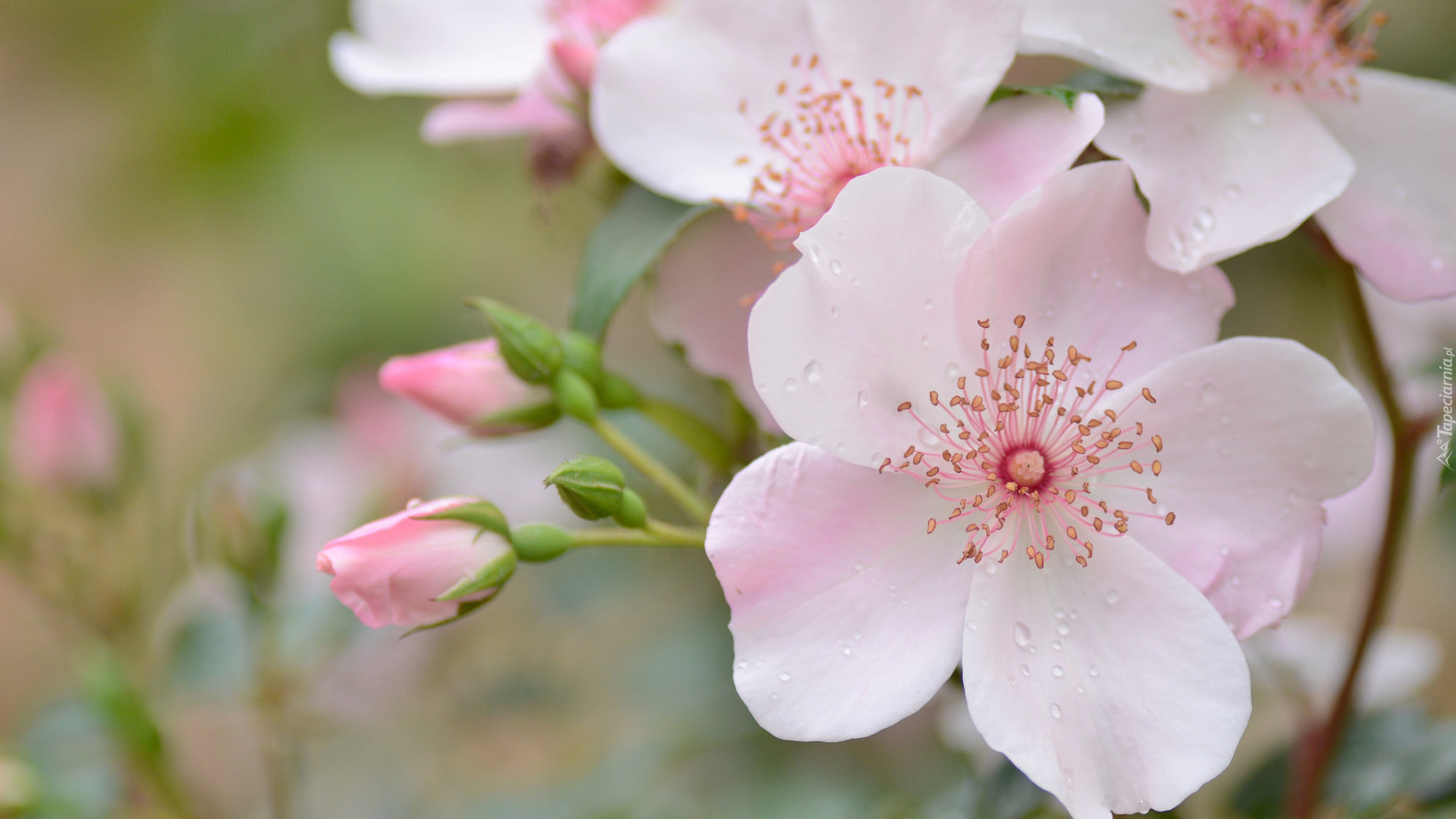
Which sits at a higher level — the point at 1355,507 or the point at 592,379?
the point at 592,379

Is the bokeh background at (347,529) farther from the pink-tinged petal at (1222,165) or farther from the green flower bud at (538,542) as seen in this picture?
the pink-tinged petal at (1222,165)

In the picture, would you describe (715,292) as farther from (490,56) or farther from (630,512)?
(490,56)

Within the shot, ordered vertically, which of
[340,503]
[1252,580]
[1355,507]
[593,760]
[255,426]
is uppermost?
[1252,580]

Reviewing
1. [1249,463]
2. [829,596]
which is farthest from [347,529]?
[1249,463]

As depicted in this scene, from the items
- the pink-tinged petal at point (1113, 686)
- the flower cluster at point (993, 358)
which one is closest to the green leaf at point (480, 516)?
the flower cluster at point (993, 358)

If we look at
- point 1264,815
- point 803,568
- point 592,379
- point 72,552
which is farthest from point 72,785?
point 1264,815

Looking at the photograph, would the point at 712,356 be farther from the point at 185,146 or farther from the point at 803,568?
the point at 185,146
